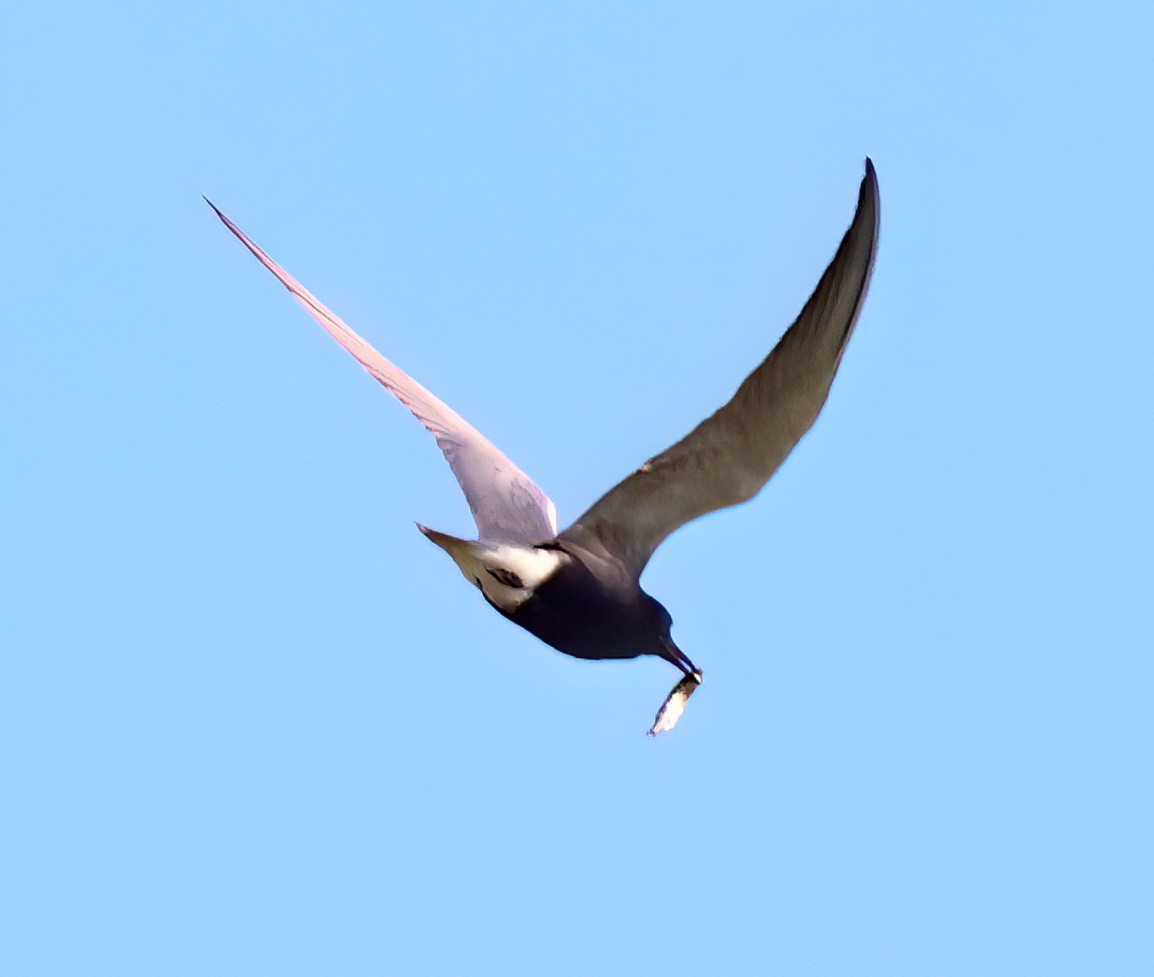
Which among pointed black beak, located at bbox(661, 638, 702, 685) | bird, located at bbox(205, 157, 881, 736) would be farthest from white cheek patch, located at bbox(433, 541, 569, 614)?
pointed black beak, located at bbox(661, 638, 702, 685)

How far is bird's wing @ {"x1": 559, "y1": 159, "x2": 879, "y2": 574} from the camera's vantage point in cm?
540

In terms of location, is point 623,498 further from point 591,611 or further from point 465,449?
point 465,449

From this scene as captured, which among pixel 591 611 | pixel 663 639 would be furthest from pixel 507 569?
pixel 663 639

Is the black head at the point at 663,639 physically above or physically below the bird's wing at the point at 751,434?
below

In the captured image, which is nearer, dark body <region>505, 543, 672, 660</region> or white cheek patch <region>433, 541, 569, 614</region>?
white cheek patch <region>433, 541, 569, 614</region>

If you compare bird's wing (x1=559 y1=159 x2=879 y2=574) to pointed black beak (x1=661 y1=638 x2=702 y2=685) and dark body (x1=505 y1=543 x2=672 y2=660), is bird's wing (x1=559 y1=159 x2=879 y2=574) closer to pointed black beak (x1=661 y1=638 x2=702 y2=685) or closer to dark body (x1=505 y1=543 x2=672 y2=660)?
dark body (x1=505 y1=543 x2=672 y2=660)

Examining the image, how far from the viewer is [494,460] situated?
7.11m

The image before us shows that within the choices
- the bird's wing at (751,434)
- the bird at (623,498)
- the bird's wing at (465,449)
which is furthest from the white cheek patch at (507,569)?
the bird's wing at (465,449)

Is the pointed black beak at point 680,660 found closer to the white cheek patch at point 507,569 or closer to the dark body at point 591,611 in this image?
the dark body at point 591,611

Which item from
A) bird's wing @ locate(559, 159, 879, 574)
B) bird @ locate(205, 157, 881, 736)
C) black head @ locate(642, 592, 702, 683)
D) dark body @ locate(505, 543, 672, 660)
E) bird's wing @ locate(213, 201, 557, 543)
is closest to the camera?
bird's wing @ locate(559, 159, 879, 574)

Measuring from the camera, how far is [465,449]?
711 cm

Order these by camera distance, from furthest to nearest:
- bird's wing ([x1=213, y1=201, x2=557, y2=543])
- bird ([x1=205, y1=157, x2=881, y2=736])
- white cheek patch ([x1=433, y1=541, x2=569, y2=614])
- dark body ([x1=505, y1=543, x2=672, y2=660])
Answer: bird's wing ([x1=213, y1=201, x2=557, y2=543]), dark body ([x1=505, y1=543, x2=672, y2=660]), white cheek patch ([x1=433, y1=541, x2=569, y2=614]), bird ([x1=205, y1=157, x2=881, y2=736])

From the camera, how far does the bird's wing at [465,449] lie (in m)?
6.82

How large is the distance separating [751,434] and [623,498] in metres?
0.54
